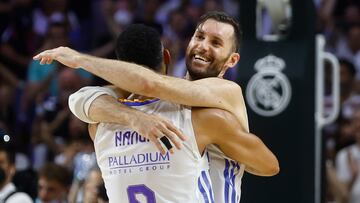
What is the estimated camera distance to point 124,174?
182 inches

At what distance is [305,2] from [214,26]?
2.81m

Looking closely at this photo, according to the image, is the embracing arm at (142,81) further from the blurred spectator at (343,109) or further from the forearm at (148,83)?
the blurred spectator at (343,109)

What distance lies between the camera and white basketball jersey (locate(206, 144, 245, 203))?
15.8 feet

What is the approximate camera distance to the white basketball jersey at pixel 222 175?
4812mm

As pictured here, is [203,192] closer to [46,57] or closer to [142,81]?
→ [142,81]

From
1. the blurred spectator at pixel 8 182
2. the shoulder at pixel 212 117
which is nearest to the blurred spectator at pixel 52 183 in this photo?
the blurred spectator at pixel 8 182

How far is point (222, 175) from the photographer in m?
4.84

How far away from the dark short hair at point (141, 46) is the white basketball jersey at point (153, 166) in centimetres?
22

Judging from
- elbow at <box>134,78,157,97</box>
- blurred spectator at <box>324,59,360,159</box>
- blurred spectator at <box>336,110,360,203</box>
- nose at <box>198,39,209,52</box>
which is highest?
nose at <box>198,39,209,52</box>

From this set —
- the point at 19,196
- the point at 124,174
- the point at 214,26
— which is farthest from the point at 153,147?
the point at 19,196

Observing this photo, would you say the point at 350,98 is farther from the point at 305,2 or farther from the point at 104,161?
the point at 104,161

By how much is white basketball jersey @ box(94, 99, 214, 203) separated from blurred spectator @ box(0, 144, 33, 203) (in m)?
2.44

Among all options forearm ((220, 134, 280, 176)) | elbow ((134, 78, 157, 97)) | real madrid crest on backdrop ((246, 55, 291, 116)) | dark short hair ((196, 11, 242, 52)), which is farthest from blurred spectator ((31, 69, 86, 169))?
elbow ((134, 78, 157, 97))

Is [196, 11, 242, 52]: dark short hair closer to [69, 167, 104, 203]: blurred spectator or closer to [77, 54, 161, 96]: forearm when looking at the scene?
[77, 54, 161, 96]: forearm
